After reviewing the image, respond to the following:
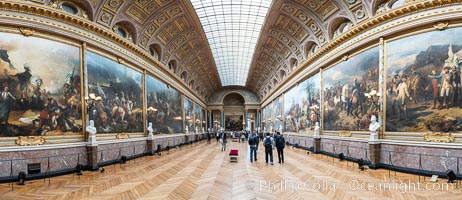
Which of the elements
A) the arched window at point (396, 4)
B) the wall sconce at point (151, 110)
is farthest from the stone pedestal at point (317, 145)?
the wall sconce at point (151, 110)

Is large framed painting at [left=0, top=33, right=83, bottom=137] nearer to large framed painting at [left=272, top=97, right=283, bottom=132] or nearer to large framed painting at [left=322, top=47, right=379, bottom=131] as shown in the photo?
large framed painting at [left=322, top=47, right=379, bottom=131]

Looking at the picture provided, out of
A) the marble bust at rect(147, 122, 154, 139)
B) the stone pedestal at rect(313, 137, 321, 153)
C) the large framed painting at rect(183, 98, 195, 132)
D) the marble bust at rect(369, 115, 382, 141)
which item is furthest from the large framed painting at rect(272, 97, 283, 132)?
the marble bust at rect(369, 115, 382, 141)

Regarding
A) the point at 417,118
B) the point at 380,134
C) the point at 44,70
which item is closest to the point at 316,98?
the point at 380,134

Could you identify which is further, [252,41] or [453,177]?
[252,41]

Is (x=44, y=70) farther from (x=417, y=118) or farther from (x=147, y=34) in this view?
(x=417, y=118)

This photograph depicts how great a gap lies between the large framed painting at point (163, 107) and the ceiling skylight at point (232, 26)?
7412mm

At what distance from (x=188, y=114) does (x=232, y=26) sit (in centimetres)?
1291

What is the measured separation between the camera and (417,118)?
998cm

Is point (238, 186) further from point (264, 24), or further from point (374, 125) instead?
point (264, 24)

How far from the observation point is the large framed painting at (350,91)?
12461mm

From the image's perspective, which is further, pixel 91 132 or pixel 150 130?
pixel 150 130

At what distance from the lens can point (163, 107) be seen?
887 inches

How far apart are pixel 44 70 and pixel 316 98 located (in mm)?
16720

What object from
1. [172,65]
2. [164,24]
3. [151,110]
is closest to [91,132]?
[151,110]
